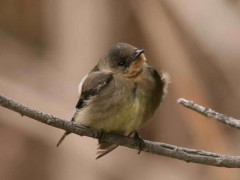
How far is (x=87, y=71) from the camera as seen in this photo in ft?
12.7

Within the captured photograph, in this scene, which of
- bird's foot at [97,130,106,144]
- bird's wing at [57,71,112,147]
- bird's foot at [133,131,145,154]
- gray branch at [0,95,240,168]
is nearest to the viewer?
gray branch at [0,95,240,168]

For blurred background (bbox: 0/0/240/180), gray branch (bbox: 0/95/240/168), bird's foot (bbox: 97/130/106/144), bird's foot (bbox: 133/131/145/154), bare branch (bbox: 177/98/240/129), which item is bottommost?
blurred background (bbox: 0/0/240/180)

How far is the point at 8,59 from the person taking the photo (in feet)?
13.4

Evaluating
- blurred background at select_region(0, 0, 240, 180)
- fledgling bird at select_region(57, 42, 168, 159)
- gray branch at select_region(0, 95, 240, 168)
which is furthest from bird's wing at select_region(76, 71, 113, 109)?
blurred background at select_region(0, 0, 240, 180)

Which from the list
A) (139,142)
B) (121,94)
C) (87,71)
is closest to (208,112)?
(139,142)

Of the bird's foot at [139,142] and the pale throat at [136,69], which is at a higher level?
the pale throat at [136,69]

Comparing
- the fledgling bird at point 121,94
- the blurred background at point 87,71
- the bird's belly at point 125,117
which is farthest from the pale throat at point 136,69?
the blurred background at point 87,71

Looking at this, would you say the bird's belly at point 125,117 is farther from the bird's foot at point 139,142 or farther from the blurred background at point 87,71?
the blurred background at point 87,71

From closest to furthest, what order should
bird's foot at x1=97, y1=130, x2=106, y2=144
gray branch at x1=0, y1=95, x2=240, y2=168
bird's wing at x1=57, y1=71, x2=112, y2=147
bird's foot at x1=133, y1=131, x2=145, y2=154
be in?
gray branch at x1=0, y1=95, x2=240, y2=168 → bird's foot at x1=133, y1=131, x2=145, y2=154 → bird's foot at x1=97, y1=130, x2=106, y2=144 → bird's wing at x1=57, y1=71, x2=112, y2=147

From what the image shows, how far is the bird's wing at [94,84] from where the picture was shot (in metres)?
2.14

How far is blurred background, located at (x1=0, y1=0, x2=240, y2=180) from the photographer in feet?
12.3

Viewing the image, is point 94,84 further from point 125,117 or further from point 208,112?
point 208,112

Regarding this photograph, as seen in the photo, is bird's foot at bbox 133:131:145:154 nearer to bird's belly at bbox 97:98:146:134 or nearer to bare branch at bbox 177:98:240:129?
bird's belly at bbox 97:98:146:134

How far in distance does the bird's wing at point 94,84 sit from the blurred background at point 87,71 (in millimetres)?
1375
